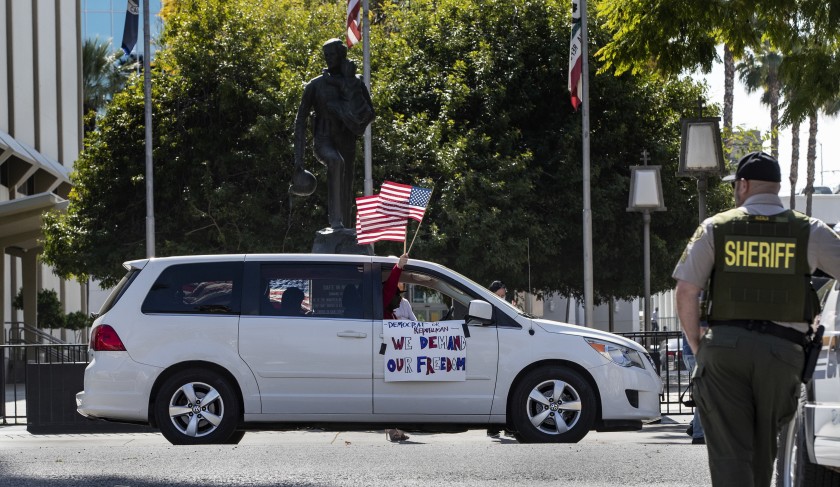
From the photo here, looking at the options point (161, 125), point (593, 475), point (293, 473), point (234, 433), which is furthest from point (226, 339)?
point (161, 125)

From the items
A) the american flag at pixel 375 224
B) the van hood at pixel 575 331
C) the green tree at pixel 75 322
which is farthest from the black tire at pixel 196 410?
the green tree at pixel 75 322

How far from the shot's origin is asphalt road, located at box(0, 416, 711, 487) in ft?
23.8

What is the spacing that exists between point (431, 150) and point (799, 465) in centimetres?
2211

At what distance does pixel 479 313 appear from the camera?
35.5ft

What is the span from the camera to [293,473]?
7.42m

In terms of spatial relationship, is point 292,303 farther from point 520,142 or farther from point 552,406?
point 520,142

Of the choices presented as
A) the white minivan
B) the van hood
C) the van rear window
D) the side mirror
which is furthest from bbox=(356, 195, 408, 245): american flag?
the van rear window

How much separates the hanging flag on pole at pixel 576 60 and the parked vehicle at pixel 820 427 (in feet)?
62.5

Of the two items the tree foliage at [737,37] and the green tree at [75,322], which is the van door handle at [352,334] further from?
the green tree at [75,322]

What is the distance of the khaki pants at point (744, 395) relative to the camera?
5543 millimetres

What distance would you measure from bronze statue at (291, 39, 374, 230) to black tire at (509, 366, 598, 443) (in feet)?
15.9

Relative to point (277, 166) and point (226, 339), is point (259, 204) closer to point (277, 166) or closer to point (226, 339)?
point (277, 166)

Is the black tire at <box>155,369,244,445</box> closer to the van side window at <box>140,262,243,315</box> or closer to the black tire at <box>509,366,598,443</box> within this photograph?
the van side window at <box>140,262,243,315</box>

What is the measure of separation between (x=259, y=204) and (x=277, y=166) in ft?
3.09
